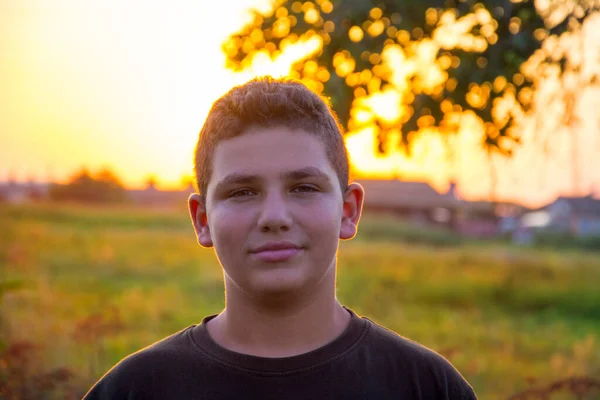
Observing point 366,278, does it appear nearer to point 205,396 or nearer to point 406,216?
point 205,396

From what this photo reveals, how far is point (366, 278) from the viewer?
18.2 metres

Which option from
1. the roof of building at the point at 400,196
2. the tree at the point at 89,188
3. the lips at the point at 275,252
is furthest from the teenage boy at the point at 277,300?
the roof of building at the point at 400,196

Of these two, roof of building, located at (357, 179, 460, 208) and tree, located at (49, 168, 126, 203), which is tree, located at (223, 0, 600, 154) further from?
roof of building, located at (357, 179, 460, 208)

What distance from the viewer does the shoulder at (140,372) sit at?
197 centimetres

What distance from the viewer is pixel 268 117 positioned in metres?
2.03

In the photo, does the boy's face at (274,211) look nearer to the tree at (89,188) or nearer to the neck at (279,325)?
the neck at (279,325)

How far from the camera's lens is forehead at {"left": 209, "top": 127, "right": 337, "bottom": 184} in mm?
1955

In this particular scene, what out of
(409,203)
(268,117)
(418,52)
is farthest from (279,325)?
(409,203)

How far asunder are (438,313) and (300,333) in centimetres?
1329

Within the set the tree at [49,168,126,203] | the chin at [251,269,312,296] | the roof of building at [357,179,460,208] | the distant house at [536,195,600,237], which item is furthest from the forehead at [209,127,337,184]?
the distant house at [536,195,600,237]

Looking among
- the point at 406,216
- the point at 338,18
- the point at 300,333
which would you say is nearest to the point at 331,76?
the point at 338,18

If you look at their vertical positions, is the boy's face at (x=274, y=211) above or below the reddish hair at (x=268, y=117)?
below

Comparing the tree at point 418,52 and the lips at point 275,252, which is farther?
the tree at point 418,52

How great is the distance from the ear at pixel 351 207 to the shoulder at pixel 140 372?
535 millimetres
